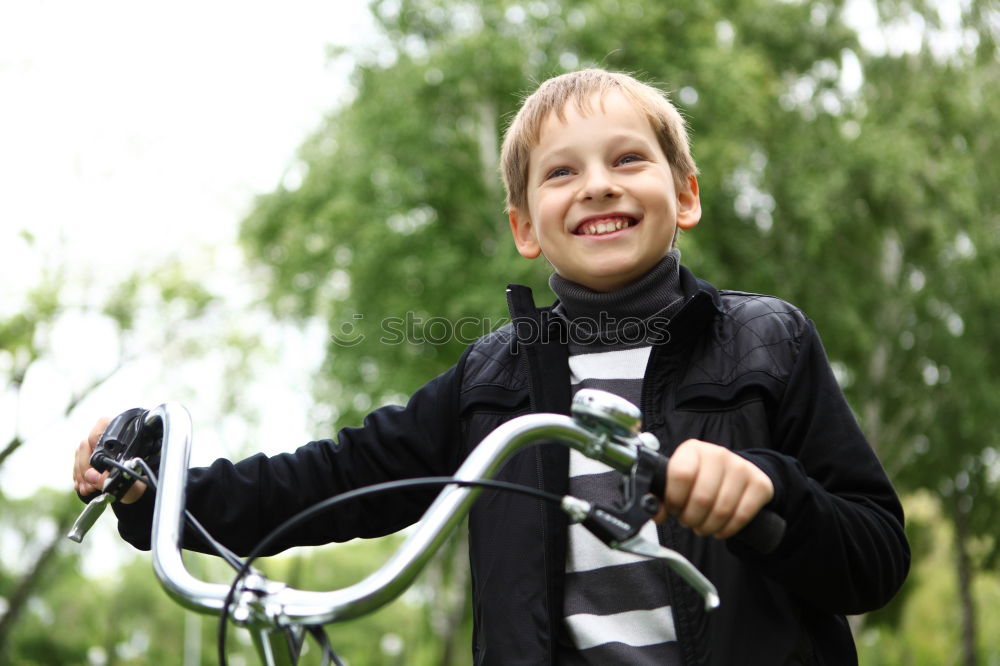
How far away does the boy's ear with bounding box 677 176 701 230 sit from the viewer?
2592 mm

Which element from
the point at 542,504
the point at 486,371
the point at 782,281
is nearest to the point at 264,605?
the point at 542,504

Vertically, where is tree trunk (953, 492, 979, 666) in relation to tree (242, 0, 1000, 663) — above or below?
below

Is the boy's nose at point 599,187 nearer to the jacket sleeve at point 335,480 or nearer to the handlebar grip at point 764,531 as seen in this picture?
the jacket sleeve at point 335,480

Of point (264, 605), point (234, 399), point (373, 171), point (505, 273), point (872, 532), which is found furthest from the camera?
point (234, 399)

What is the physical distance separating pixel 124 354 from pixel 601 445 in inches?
846

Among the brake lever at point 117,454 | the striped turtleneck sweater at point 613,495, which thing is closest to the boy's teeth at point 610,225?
the striped turtleneck sweater at point 613,495

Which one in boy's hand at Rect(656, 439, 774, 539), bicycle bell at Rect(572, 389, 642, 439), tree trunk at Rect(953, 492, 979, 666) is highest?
bicycle bell at Rect(572, 389, 642, 439)

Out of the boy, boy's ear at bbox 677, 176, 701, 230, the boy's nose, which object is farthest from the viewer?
boy's ear at bbox 677, 176, 701, 230

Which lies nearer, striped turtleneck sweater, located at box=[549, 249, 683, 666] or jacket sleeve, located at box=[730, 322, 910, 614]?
jacket sleeve, located at box=[730, 322, 910, 614]

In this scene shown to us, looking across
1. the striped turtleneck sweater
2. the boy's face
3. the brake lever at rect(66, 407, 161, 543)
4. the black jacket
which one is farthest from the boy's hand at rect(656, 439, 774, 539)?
the brake lever at rect(66, 407, 161, 543)

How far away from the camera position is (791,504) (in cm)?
166

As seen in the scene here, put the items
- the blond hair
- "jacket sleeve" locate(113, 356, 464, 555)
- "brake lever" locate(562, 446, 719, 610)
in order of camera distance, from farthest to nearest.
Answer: the blond hair
"jacket sleeve" locate(113, 356, 464, 555)
"brake lever" locate(562, 446, 719, 610)

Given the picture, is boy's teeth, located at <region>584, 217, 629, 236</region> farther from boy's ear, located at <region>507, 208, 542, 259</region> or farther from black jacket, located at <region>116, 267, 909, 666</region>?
boy's ear, located at <region>507, 208, 542, 259</region>

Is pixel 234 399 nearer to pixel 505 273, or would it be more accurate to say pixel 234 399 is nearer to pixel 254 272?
pixel 254 272
